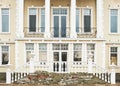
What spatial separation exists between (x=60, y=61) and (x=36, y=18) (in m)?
5.79

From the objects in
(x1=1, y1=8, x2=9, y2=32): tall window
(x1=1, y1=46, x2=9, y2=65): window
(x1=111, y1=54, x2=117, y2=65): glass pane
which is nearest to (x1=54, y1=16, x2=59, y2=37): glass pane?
(x1=1, y1=8, x2=9, y2=32): tall window

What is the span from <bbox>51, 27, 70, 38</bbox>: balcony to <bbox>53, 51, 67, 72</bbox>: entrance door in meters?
1.85

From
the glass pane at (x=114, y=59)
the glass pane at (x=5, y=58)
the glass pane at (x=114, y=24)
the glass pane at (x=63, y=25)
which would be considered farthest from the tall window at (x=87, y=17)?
the glass pane at (x=5, y=58)

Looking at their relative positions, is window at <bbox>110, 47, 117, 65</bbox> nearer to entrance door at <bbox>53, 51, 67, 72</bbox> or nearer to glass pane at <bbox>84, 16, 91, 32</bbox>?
glass pane at <bbox>84, 16, 91, 32</bbox>

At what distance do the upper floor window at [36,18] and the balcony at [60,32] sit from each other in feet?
4.64

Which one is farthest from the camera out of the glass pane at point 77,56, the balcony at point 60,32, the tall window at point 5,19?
the tall window at point 5,19

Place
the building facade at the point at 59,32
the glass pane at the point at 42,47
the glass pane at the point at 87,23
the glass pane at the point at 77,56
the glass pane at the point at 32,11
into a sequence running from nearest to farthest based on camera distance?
1. the building facade at the point at 59,32
2. the glass pane at the point at 42,47
3. the glass pane at the point at 77,56
4. the glass pane at the point at 87,23
5. the glass pane at the point at 32,11

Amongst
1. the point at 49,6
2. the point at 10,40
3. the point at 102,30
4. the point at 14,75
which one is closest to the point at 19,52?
the point at 10,40

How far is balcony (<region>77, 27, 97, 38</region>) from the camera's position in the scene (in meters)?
42.0

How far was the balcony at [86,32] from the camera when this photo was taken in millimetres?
42013

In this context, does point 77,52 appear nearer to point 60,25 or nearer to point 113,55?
point 60,25

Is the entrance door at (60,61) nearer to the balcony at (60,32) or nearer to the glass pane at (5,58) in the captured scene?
Answer: the balcony at (60,32)

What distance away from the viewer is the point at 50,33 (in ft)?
136

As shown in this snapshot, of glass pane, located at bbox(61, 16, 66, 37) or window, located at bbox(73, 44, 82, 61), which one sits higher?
glass pane, located at bbox(61, 16, 66, 37)
